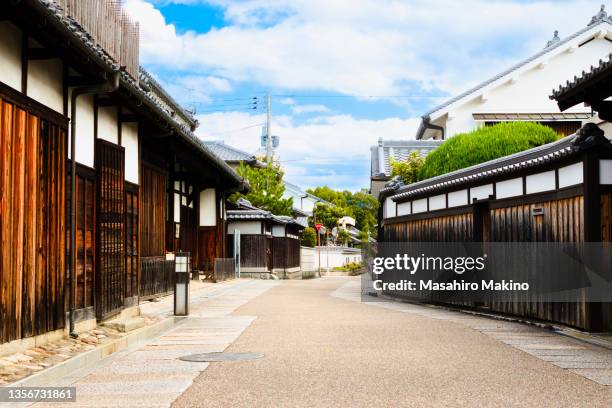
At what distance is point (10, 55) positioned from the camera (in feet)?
28.3

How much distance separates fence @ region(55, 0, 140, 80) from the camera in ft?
33.2

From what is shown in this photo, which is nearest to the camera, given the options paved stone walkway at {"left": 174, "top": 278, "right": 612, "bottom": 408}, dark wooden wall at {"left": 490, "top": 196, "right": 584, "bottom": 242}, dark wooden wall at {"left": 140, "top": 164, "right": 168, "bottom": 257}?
paved stone walkway at {"left": 174, "top": 278, "right": 612, "bottom": 408}

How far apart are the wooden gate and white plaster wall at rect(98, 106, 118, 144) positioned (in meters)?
0.16

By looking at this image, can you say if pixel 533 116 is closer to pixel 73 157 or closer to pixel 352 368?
pixel 73 157

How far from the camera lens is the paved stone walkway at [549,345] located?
869cm

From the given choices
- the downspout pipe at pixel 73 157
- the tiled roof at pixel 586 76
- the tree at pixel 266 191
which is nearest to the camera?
the tiled roof at pixel 586 76

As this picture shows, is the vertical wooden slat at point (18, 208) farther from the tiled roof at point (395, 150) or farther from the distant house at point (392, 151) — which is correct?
the tiled roof at point (395, 150)

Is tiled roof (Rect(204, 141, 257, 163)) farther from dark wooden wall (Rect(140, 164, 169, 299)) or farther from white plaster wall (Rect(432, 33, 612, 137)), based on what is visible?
dark wooden wall (Rect(140, 164, 169, 299))

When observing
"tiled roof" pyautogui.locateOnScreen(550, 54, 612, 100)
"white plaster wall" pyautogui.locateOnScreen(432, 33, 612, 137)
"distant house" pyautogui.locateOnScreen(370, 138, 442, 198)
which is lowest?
"tiled roof" pyautogui.locateOnScreen(550, 54, 612, 100)

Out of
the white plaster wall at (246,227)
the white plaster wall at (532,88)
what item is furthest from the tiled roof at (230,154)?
the white plaster wall at (532,88)

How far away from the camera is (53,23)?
8273mm

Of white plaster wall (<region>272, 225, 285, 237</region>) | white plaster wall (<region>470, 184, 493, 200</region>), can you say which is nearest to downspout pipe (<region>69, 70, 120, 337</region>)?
white plaster wall (<region>470, 184, 493, 200</region>)

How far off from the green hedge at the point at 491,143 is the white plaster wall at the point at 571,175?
721 centimetres

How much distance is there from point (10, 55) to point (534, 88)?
2479cm
